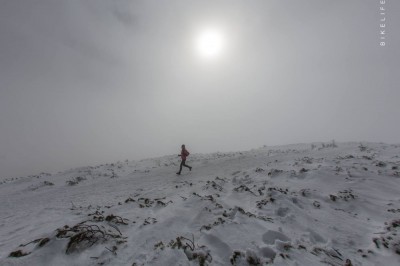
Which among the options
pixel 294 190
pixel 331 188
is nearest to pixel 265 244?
pixel 294 190

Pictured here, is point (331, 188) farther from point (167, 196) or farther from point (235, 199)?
point (167, 196)

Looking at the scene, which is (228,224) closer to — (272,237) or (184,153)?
(272,237)

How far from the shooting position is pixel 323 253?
5.03m

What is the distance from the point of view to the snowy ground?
4.85 m

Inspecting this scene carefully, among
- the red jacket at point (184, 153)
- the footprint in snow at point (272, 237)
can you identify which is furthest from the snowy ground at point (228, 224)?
the red jacket at point (184, 153)

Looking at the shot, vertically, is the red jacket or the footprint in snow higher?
the red jacket

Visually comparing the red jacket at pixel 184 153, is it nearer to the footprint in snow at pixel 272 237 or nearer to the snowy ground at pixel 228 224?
the snowy ground at pixel 228 224

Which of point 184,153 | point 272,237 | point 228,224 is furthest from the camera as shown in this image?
point 184,153

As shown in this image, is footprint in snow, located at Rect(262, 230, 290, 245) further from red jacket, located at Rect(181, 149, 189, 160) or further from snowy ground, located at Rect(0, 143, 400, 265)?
red jacket, located at Rect(181, 149, 189, 160)

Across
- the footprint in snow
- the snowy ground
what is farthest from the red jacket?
the footprint in snow

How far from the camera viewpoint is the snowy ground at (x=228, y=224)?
4.85 m

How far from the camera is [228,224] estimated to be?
5.99m

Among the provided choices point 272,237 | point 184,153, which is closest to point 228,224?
point 272,237

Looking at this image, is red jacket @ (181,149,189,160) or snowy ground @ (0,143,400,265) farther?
red jacket @ (181,149,189,160)
